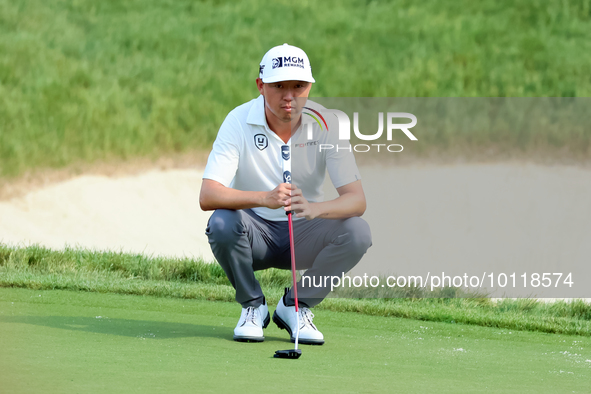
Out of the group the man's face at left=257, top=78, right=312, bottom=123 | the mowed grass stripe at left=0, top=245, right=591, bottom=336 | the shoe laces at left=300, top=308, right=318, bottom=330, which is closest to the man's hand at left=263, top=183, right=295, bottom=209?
the man's face at left=257, top=78, right=312, bottom=123

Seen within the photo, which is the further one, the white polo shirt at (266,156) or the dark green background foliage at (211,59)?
the dark green background foliage at (211,59)

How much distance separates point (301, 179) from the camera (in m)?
2.96

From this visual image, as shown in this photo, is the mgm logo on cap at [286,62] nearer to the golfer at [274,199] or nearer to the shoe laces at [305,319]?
the golfer at [274,199]

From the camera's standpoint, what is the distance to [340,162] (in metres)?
2.88

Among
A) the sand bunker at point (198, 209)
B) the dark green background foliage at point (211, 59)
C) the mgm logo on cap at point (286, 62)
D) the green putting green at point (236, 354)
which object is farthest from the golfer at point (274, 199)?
the dark green background foliage at point (211, 59)

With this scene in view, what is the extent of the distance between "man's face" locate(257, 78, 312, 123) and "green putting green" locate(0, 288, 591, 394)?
78cm

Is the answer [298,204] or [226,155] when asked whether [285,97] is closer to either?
[226,155]

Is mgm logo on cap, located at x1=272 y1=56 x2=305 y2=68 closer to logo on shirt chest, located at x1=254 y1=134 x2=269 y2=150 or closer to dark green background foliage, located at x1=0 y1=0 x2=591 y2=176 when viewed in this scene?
logo on shirt chest, located at x1=254 y1=134 x2=269 y2=150

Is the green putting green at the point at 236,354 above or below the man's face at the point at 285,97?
below

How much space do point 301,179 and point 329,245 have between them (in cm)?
26

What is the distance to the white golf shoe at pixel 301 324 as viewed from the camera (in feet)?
8.87

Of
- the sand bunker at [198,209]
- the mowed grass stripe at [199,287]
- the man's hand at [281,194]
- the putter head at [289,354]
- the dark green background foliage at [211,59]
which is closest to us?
the putter head at [289,354]

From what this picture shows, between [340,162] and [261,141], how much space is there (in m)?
0.29

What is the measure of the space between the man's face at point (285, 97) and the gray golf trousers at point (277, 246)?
1.23 ft
